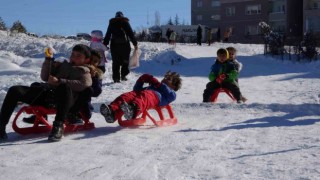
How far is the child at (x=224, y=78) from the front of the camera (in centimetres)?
892

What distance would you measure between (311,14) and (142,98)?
44.4m

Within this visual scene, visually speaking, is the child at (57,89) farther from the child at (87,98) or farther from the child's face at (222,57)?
the child's face at (222,57)

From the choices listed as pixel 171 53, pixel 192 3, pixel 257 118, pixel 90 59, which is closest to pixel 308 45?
pixel 171 53

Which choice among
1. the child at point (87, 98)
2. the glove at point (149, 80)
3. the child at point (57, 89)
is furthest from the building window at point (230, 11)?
the child at point (57, 89)

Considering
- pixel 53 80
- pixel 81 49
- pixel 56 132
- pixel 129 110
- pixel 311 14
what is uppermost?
pixel 311 14

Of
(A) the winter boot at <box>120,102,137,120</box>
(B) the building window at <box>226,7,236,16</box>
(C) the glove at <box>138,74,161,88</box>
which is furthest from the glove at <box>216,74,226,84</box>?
(B) the building window at <box>226,7,236,16</box>

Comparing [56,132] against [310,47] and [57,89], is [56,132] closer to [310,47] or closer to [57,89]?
[57,89]

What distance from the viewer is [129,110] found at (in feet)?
19.2

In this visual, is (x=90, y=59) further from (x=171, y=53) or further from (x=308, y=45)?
(x=308, y=45)

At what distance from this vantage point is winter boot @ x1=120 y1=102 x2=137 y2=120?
227 inches

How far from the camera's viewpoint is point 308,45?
71.0ft

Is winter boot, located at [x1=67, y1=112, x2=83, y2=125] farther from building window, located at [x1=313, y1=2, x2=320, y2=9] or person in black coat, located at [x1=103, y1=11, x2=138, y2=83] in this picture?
building window, located at [x1=313, y1=2, x2=320, y2=9]

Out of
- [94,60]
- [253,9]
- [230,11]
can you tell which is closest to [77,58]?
[94,60]

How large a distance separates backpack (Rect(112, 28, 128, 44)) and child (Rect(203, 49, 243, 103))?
313cm
